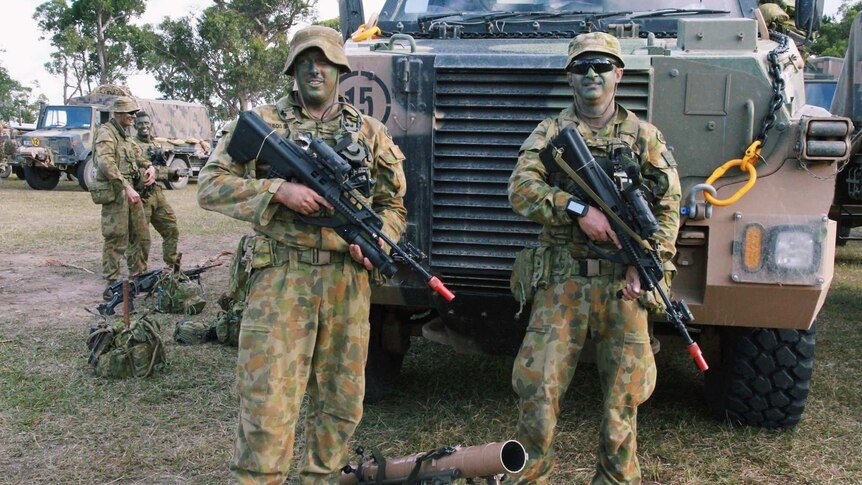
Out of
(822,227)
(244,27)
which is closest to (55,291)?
(822,227)

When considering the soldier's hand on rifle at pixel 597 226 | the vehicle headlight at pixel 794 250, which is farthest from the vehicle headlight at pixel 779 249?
the soldier's hand on rifle at pixel 597 226

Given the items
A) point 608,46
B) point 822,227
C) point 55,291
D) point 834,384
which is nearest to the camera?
point 608,46

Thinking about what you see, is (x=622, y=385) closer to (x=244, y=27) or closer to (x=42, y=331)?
(x=42, y=331)

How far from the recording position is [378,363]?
429 centimetres

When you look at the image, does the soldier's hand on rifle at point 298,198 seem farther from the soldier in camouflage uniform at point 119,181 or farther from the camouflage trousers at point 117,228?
the camouflage trousers at point 117,228

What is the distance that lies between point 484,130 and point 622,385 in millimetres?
1146

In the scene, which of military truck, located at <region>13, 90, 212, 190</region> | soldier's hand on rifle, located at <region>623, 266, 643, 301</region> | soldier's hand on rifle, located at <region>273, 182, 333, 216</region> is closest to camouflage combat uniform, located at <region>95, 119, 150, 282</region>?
soldier's hand on rifle, located at <region>273, 182, 333, 216</region>

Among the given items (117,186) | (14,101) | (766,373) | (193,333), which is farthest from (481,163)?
(14,101)

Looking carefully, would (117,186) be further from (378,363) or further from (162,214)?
(378,363)

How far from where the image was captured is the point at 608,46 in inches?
115

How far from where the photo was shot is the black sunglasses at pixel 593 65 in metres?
2.93

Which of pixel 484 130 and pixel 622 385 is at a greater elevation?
pixel 484 130

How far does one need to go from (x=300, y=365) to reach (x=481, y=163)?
113cm

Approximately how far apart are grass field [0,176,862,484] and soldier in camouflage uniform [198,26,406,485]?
70 cm
